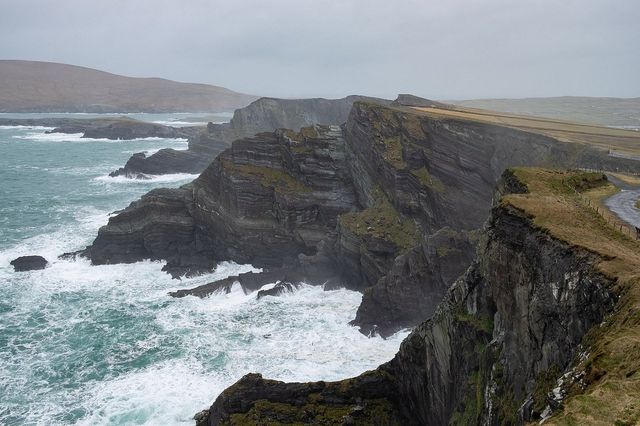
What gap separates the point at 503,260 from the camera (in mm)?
15930

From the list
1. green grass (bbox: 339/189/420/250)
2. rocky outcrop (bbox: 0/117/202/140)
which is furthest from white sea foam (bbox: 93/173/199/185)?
rocky outcrop (bbox: 0/117/202/140)

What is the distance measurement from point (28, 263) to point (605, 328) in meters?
46.0

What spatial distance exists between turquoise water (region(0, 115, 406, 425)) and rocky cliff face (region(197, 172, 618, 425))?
5.91m

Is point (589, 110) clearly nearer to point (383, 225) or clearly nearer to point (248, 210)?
point (383, 225)

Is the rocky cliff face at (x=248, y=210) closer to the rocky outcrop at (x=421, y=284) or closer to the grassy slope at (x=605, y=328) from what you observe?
the rocky outcrop at (x=421, y=284)

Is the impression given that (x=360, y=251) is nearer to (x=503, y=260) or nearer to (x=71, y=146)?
(x=503, y=260)

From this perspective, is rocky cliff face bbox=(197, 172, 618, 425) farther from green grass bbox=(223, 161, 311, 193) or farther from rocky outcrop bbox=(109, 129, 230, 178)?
rocky outcrop bbox=(109, 129, 230, 178)

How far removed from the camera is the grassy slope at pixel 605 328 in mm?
8391

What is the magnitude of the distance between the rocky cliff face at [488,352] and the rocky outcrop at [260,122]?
228 ft

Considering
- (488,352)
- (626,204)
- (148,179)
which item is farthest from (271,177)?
(148,179)

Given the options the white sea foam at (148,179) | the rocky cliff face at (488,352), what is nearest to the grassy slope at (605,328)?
the rocky cliff face at (488,352)

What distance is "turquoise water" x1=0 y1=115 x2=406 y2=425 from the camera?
26.9 meters

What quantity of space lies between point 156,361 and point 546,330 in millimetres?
23835

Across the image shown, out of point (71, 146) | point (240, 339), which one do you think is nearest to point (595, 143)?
point (240, 339)
